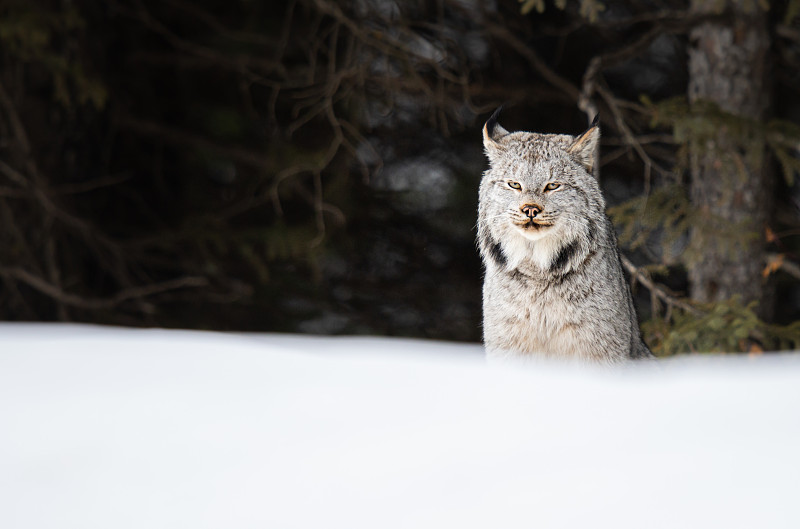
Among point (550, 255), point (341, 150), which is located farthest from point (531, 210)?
point (341, 150)

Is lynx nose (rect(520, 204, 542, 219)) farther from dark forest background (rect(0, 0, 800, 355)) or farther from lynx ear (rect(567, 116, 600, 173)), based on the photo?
dark forest background (rect(0, 0, 800, 355))

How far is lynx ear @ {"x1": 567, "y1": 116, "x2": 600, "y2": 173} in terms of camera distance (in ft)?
8.01

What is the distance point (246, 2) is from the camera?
802cm

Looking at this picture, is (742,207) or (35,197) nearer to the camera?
(742,207)

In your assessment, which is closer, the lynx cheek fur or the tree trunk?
the lynx cheek fur

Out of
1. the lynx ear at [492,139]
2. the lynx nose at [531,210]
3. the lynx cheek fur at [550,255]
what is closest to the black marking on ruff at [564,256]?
the lynx cheek fur at [550,255]

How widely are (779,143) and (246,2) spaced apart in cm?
524

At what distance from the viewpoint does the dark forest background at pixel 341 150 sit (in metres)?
5.06

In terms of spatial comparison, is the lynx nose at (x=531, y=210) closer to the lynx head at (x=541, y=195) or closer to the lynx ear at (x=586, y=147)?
the lynx head at (x=541, y=195)

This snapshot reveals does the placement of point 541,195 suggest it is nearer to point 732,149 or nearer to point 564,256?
point 564,256

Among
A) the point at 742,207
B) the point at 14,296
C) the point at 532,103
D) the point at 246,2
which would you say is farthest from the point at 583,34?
the point at 14,296

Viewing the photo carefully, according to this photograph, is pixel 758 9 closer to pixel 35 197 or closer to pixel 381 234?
pixel 381 234

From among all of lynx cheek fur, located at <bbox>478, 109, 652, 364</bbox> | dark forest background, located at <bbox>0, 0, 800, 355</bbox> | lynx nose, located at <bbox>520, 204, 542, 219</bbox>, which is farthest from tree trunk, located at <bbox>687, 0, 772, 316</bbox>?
lynx nose, located at <bbox>520, 204, 542, 219</bbox>

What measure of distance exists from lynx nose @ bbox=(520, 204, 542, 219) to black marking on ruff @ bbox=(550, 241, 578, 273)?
0.18m
